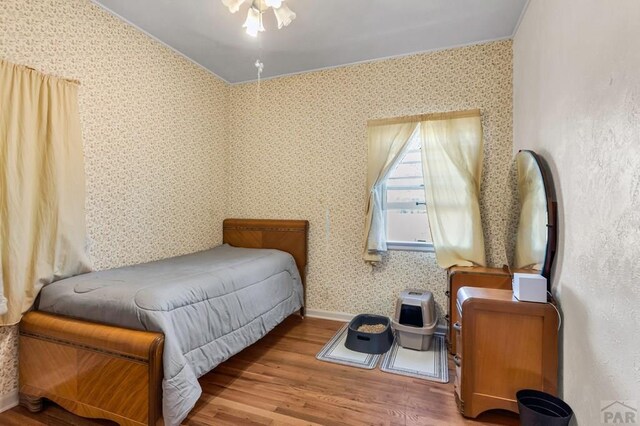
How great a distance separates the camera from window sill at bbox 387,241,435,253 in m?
2.94

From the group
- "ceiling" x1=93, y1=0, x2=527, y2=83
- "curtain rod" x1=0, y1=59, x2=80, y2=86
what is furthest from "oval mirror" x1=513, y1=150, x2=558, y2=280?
"curtain rod" x1=0, y1=59, x2=80, y2=86

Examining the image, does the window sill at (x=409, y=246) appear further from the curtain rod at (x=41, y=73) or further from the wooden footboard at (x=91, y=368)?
the curtain rod at (x=41, y=73)

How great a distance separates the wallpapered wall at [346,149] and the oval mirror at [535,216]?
19.0 inches

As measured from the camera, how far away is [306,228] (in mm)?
3312

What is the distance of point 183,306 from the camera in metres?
1.74

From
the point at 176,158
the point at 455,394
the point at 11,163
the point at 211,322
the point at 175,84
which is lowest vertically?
the point at 455,394

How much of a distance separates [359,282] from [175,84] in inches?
105

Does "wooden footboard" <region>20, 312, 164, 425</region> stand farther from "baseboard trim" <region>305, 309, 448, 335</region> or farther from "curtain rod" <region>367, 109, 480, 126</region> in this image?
"curtain rod" <region>367, 109, 480, 126</region>

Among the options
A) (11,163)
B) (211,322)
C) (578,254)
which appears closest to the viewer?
(578,254)

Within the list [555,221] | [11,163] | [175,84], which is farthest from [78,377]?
[555,221]

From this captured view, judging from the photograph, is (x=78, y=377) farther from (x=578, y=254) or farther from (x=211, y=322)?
(x=578, y=254)

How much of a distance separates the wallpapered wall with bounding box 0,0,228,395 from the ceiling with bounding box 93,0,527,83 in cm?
26

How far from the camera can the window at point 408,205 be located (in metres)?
2.99

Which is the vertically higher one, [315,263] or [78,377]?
[315,263]
